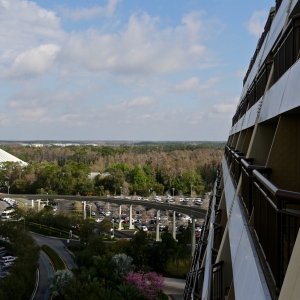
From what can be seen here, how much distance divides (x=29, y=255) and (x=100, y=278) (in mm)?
5488

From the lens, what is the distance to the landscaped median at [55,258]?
25.3 meters

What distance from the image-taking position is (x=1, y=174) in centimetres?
6881

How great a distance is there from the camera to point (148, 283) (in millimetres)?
19984

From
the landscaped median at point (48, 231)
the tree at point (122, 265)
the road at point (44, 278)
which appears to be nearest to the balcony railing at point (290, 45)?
the tree at point (122, 265)

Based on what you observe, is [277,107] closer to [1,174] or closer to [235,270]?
[235,270]

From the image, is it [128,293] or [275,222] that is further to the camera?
[128,293]

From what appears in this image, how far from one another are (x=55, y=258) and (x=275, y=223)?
2714cm

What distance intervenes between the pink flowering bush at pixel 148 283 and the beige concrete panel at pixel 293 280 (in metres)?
18.5

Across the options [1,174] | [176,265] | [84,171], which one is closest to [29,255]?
[176,265]

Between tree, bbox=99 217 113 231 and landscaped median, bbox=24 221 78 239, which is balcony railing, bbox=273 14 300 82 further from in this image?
landscaped median, bbox=24 221 78 239

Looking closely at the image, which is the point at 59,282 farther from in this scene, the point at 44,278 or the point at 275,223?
the point at 275,223

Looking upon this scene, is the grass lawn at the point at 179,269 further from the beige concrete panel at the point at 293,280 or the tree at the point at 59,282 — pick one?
the beige concrete panel at the point at 293,280

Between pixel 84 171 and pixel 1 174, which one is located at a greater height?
pixel 84 171

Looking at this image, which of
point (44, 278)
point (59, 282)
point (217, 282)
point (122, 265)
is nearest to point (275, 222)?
point (217, 282)
